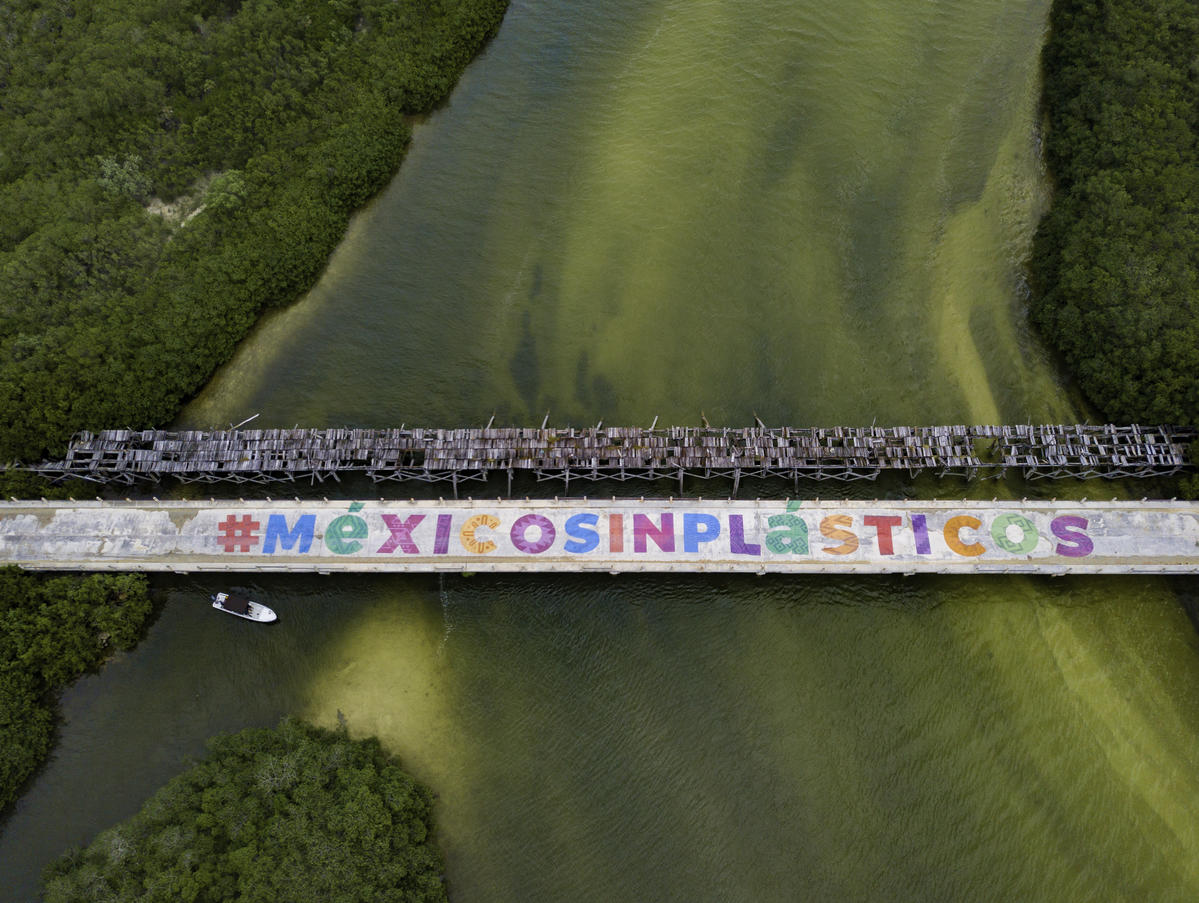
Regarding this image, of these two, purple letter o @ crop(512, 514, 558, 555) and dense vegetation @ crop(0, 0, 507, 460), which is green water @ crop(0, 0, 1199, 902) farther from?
dense vegetation @ crop(0, 0, 507, 460)

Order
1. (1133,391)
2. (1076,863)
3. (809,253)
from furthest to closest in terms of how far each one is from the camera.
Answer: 1. (809,253)
2. (1133,391)
3. (1076,863)

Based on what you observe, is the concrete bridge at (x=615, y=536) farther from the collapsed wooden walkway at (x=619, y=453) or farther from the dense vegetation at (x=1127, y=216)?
the dense vegetation at (x=1127, y=216)

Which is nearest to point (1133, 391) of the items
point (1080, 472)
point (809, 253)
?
point (1080, 472)

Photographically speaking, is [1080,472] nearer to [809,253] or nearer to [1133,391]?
[1133,391]

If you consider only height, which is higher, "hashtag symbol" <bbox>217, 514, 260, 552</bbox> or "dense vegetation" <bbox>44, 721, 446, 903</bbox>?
"hashtag symbol" <bbox>217, 514, 260, 552</bbox>

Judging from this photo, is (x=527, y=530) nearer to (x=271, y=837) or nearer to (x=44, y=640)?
(x=271, y=837)

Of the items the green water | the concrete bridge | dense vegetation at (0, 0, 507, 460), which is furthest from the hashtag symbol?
dense vegetation at (0, 0, 507, 460)
